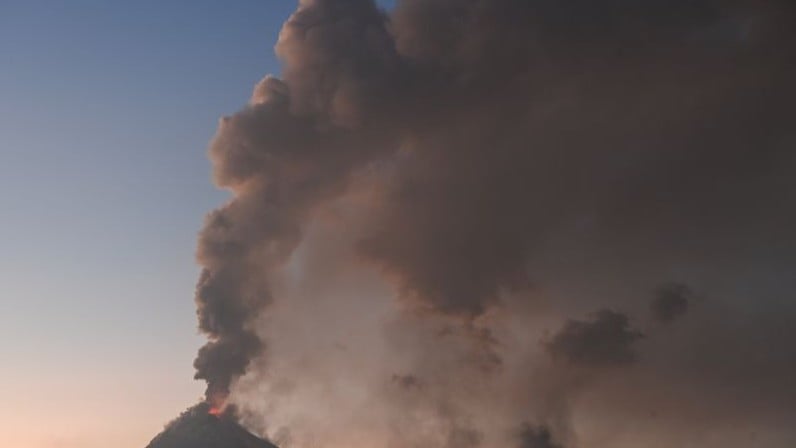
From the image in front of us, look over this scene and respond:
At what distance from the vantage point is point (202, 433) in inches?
6270

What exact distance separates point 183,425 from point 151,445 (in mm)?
8721

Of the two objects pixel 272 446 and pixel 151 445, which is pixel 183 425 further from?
pixel 272 446

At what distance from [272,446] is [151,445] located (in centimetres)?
2409

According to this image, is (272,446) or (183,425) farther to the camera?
(272,446)

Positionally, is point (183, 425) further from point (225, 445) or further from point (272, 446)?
point (272, 446)

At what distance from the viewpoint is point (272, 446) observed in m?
176

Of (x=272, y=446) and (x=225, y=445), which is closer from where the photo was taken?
(x=225, y=445)

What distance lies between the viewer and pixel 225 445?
158375mm

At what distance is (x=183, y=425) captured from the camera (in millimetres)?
162625

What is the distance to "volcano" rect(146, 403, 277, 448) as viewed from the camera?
158663mm

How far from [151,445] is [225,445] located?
56.6 feet

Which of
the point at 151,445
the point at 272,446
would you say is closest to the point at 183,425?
the point at 151,445

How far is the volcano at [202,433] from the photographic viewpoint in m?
159
